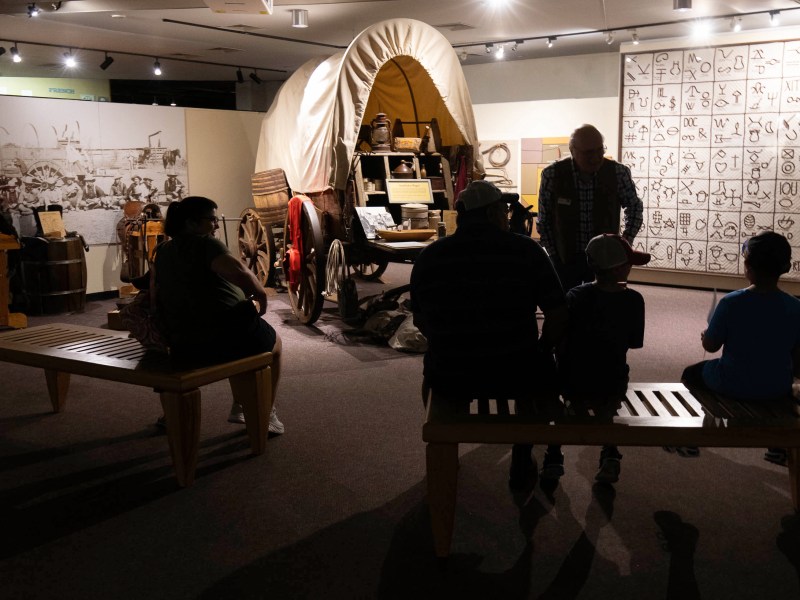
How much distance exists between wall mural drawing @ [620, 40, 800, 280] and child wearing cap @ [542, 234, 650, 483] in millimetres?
6181

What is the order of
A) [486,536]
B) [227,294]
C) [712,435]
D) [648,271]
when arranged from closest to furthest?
[712,435] → [486,536] → [227,294] → [648,271]

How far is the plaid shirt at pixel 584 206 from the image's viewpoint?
4379mm

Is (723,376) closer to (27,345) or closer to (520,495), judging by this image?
(520,495)

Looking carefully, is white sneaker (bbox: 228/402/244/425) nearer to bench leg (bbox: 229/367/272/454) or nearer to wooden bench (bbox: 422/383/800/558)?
bench leg (bbox: 229/367/272/454)

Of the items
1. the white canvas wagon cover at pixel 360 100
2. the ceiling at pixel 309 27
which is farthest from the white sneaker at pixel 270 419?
the ceiling at pixel 309 27

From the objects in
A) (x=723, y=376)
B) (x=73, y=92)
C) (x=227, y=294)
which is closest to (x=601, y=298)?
(x=723, y=376)

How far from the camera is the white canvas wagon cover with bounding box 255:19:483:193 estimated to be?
653 cm

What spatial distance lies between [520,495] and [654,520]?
532 mm

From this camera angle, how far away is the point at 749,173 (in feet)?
27.9

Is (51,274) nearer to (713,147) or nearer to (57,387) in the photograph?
(57,387)

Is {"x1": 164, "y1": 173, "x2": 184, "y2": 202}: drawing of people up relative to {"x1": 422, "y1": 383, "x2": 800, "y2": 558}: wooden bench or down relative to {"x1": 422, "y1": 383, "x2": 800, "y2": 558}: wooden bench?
up

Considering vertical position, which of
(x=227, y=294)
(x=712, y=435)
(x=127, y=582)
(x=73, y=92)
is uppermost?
(x=73, y=92)

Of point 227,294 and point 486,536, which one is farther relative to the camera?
point 227,294

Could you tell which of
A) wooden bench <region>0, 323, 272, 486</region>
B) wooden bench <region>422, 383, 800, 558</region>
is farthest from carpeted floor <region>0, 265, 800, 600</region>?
wooden bench <region>422, 383, 800, 558</region>
